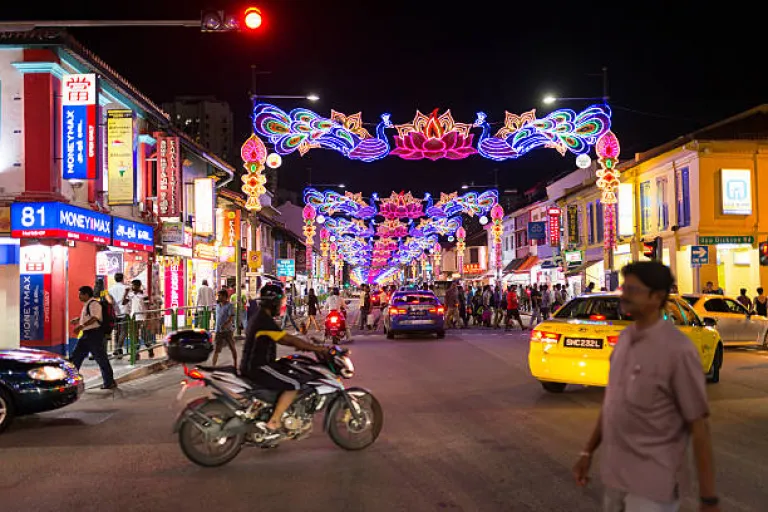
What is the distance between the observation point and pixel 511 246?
205ft

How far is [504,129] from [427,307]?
6.52 metres

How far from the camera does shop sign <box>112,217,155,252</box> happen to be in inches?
834

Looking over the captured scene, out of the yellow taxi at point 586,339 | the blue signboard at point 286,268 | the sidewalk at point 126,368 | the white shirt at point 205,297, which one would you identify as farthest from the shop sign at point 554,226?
the yellow taxi at point 586,339

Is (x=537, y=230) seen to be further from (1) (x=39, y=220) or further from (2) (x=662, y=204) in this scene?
(1) (x=39, y=220)

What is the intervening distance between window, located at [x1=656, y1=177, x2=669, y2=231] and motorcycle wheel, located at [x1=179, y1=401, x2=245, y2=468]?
28.8 metres

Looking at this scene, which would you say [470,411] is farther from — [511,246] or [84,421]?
[511,246]

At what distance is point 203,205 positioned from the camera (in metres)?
29.6

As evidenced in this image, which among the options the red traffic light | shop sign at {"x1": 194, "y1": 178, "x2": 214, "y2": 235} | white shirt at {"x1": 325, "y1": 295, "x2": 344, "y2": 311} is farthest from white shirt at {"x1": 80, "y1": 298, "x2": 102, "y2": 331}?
shop sign at {"x1": 194, "y1": 178, "x2": 214, "y2": 235}

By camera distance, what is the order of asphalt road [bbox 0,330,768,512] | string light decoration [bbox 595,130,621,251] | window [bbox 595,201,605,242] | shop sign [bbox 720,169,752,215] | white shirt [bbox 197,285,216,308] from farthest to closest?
window [bbox 595,201,605,242], shop sign [bbox 720,169,752,215], string light decoration [bbox 595,130,621,251], white shirt [bbox 197,285,216,308], asphalt road [bbox 0,330,768,512]

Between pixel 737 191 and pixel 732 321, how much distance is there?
11775 mm

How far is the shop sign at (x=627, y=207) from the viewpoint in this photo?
35.3 meters

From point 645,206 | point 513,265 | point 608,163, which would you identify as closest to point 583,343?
point 608,163

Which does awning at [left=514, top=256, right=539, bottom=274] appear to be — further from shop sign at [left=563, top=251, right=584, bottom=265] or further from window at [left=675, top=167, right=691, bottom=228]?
window at [left=675, top=167, right=691, bottom=228]

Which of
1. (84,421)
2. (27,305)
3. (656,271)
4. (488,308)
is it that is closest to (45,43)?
(27,305)
